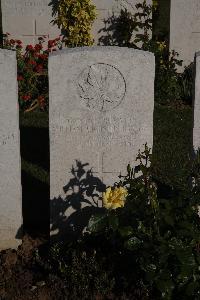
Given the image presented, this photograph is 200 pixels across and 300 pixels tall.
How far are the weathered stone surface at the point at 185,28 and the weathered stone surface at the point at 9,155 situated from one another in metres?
4.87

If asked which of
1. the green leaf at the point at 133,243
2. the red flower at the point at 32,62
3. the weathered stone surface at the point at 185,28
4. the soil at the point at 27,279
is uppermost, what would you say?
the weathered stone surface at the point at 185,28

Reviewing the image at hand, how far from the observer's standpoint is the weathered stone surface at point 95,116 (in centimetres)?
403

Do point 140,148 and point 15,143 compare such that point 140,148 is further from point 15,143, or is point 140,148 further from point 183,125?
point 183,125

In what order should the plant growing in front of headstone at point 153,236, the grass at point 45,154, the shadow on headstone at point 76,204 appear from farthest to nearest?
the grass at point 45,154 < the shadow on headstone at point 76,204 < the plant growing in front of headstone at point 153,236

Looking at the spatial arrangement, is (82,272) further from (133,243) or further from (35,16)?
(35,16)

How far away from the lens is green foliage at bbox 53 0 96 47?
28.1 feet

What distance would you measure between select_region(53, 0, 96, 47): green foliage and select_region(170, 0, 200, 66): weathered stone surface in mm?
1232

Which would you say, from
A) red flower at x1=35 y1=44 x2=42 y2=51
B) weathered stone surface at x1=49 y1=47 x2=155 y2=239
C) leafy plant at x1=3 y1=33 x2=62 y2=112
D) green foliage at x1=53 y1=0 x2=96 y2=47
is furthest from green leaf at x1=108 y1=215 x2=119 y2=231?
green foliage at x1=53 y1=0 x2=96 y2=47

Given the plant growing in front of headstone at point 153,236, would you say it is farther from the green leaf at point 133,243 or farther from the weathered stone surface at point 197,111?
the weathered stone surface at point 197,111

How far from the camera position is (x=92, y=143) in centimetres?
426

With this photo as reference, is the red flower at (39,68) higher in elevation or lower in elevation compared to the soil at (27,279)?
higher

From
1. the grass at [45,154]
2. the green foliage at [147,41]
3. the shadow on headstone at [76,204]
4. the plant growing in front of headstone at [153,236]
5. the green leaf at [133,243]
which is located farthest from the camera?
the green foliage at [147,41]

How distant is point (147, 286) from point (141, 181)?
70cm

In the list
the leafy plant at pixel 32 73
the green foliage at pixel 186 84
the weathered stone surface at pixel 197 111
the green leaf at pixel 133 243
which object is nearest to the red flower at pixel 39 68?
the leafy plant at pixel 32 73
